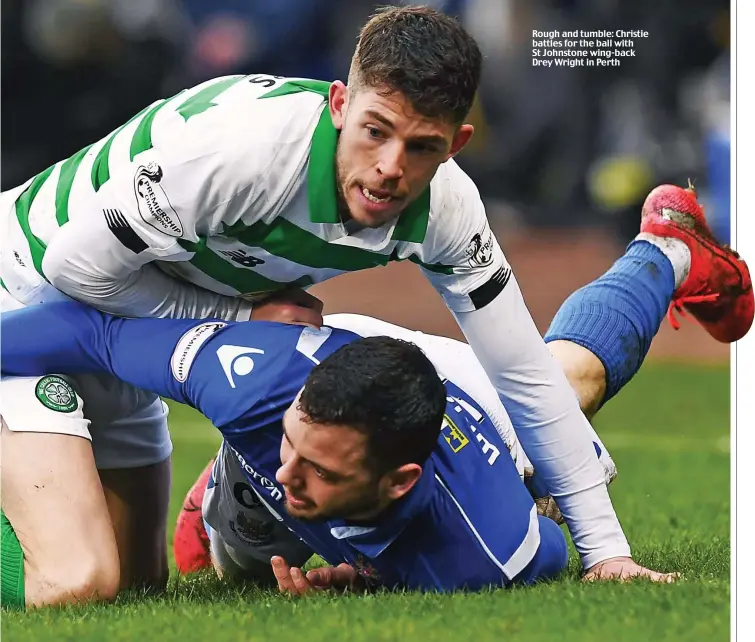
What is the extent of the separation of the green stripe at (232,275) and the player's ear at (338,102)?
0.49 metres

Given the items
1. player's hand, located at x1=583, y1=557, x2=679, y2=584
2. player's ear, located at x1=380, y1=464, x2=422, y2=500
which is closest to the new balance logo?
player's ear, located at x1=380, y1=464, x2=422, y2=500

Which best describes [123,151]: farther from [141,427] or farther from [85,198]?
[141,427]

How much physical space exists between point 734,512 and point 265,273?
1736mm

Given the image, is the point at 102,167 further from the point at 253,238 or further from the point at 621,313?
the point at 621,313

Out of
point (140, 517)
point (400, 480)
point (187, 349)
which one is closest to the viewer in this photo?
point (400, 480)

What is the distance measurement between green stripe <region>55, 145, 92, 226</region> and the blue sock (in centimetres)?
167

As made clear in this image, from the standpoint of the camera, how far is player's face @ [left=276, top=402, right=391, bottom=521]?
9.73 ft

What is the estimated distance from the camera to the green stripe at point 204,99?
3377 millimetres

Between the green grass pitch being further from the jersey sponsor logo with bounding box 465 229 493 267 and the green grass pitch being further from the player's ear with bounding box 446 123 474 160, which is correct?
the player's ear with bounding box 446 123 474 160

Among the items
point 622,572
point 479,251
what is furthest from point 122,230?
point 622,572

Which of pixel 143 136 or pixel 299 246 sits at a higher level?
pixel 143 136

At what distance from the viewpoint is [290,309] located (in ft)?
12.0

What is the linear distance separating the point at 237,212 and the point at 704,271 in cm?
198

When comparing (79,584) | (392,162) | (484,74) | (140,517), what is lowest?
(140,517)
